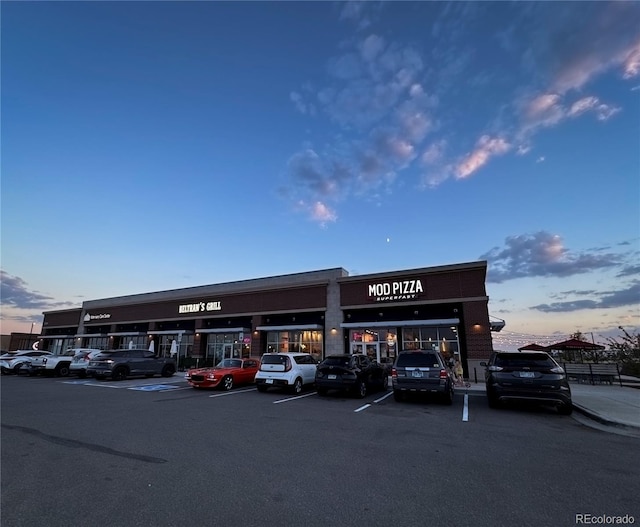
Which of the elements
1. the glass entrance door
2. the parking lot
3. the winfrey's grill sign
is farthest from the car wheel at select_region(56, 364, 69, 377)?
the winfrey's grill sign

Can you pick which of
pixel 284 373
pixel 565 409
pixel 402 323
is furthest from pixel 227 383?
pixel 565 409

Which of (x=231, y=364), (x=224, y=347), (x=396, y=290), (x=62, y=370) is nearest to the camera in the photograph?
(x=231, y=364)

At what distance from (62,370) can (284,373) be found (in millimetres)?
19596

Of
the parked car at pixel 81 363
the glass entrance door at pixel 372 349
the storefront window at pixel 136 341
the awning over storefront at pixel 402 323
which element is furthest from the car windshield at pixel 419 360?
the storefront window at pixel 136 341

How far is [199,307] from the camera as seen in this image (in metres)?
33.9

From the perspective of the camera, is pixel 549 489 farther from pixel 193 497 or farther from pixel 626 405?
pixel 626 405

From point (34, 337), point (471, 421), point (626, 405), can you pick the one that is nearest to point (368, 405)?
point (471, 421)

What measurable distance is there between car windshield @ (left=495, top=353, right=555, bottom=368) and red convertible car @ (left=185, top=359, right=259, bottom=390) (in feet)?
37.2

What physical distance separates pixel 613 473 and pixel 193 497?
615 centimetres

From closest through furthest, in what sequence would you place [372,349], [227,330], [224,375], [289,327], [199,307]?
1. [224,375]
2. [372,349]
3. [289,327]
4. [227,330]
5. [199,307]

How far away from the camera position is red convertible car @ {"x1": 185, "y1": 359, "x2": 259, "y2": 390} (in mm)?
15742

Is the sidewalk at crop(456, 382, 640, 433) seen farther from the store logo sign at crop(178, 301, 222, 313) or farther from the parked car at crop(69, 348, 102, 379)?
the store logo sign at crop(178, 301, 222, 313)

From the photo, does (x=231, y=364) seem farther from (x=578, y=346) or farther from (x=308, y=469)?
(x=578, y=346)

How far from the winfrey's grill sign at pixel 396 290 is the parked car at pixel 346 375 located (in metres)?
9.97
